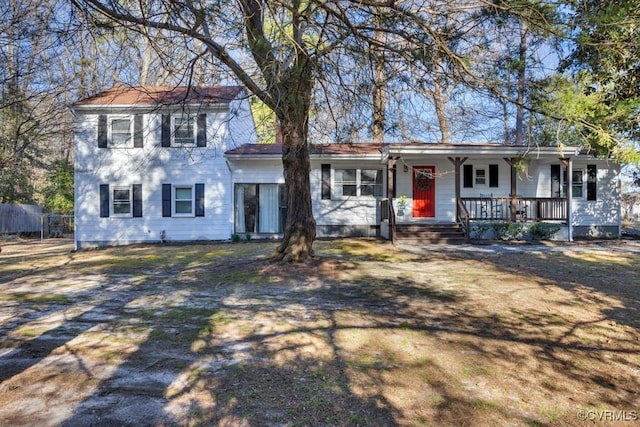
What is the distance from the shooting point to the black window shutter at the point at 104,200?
14.9m

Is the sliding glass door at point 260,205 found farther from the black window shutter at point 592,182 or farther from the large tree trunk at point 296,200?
the black window shutter at point 592,182

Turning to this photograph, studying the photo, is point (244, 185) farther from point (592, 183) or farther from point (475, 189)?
point (592, 183)

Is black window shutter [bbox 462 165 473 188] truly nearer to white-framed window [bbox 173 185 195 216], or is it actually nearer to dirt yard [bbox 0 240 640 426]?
dirt yard [bbox 0 240 640 426]

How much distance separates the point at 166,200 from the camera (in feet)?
49.0

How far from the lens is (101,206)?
15.0 metres

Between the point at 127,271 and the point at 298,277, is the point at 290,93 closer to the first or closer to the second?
the point at 298,277

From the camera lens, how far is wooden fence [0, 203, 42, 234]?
21.0m

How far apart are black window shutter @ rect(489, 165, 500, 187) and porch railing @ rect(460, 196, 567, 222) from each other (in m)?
0.80

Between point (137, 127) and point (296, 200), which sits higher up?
point (137, 127)

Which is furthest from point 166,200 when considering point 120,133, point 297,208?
point 297,208

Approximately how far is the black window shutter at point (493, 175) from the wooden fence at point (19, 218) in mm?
23343

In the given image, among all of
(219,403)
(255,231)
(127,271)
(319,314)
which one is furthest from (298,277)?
(255,231)

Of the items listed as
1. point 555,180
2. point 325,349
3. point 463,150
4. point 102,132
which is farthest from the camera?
point 555,180

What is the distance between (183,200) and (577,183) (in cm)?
1478
